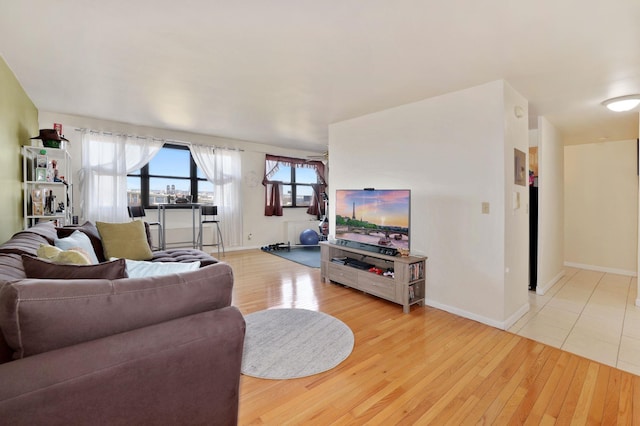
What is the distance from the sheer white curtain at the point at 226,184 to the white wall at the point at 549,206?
5128 millimetres

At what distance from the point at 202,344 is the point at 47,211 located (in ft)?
11.7

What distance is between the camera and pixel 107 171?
4785 mm

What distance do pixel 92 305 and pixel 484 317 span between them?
3107 mm

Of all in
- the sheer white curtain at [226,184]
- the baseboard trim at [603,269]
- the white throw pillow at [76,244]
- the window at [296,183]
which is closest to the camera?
the white throw pillow at [76,244]

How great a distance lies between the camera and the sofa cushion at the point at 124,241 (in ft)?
10.4

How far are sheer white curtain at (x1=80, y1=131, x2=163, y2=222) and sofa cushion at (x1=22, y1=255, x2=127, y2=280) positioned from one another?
4.08 meters

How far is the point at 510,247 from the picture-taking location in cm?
289

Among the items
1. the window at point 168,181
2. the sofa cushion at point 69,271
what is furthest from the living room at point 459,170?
the sofa cushion at point 69,271

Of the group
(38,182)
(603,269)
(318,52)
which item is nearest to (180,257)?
(38,182)

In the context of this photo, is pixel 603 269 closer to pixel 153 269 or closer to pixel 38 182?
pixel 153 269

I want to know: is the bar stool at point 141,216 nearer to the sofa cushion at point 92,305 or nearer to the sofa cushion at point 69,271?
the sofa cushion at point 69,271

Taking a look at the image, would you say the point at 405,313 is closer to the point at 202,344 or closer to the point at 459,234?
the point at 459,234

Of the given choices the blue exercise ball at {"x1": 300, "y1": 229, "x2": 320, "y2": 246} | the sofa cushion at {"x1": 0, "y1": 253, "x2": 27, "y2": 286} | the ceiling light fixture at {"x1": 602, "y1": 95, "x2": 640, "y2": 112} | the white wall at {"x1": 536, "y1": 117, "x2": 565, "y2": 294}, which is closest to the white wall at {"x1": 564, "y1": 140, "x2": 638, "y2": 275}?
the white wall at {"x1": 536, "y1": 117, "x2": 565, "y2": 294}

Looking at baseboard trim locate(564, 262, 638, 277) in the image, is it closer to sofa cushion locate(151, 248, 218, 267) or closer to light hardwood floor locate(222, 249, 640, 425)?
light hardwood floor locate(222, 249, 640, 425)
